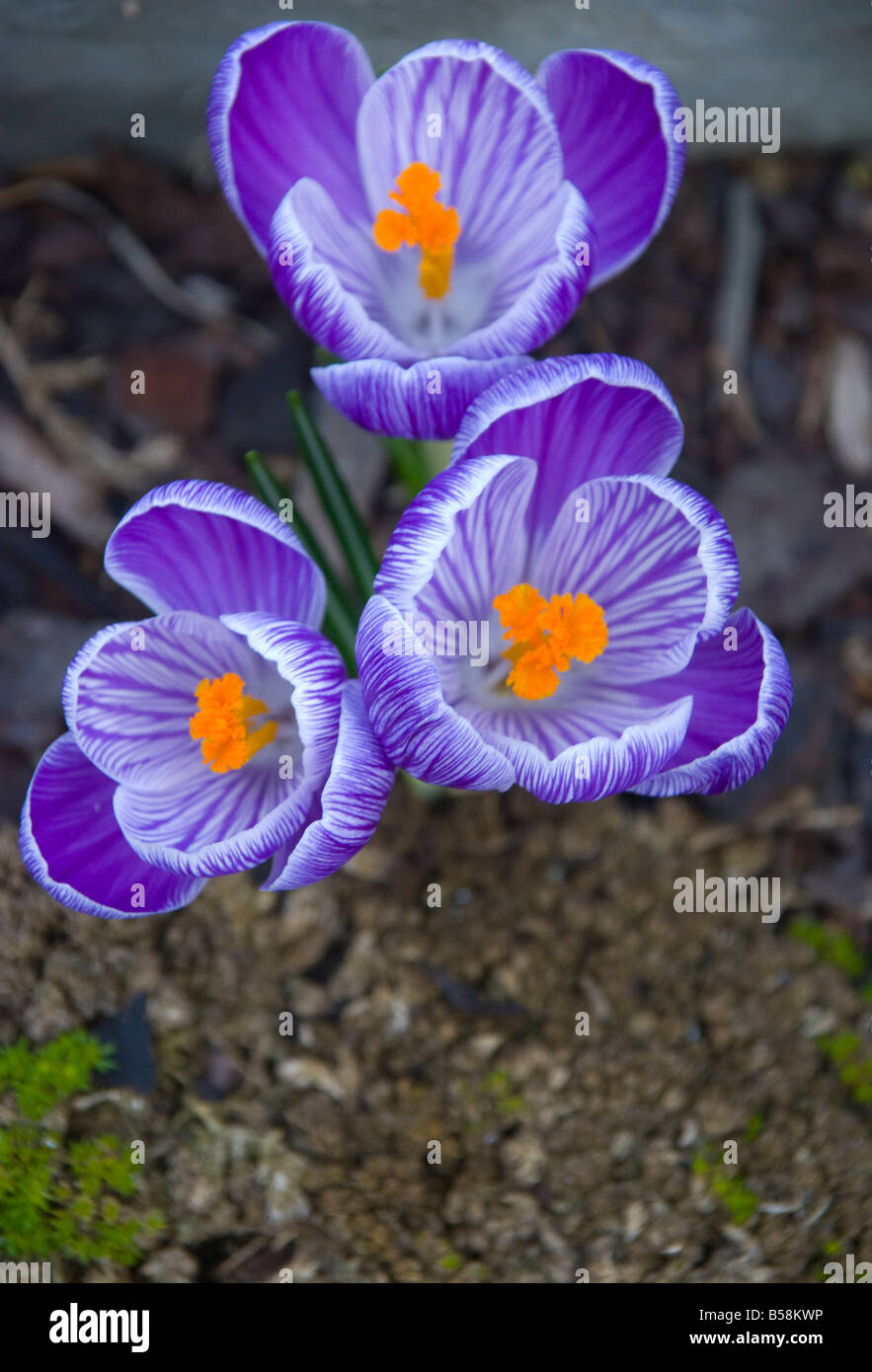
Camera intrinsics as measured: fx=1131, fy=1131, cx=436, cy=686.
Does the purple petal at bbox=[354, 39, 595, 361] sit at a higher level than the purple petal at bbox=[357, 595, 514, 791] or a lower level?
higher

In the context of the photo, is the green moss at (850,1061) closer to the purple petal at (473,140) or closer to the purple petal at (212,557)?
the purple petal at (212,557)

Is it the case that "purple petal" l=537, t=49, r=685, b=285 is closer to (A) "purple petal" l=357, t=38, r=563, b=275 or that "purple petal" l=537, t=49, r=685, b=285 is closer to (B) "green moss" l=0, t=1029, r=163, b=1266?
(A) "purple petal" l=357, t=38, r=563, b=275

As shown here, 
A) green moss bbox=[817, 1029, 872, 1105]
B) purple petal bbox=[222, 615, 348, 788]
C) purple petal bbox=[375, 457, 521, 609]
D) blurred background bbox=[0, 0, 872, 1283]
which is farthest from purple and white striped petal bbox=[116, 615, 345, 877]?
green moss bbox=[817, 1029, 872, 1105]

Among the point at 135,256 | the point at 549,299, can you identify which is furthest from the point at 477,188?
the point at 135,256

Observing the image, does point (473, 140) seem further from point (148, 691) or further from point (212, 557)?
point (148, 691)

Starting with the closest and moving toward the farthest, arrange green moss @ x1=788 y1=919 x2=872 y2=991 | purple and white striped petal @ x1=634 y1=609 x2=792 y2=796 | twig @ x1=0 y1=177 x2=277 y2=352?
purple and white striped petal @ x1=634 y1=609 x2=792 y2=796 → green moss @ x1=788 y1=919 x2=872 y2=991 → twig @ x1=0 y1=177 x2=277 y2=352

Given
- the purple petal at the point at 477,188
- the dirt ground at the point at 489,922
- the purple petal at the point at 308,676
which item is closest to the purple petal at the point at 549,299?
the purple petal at the point at 477,188
